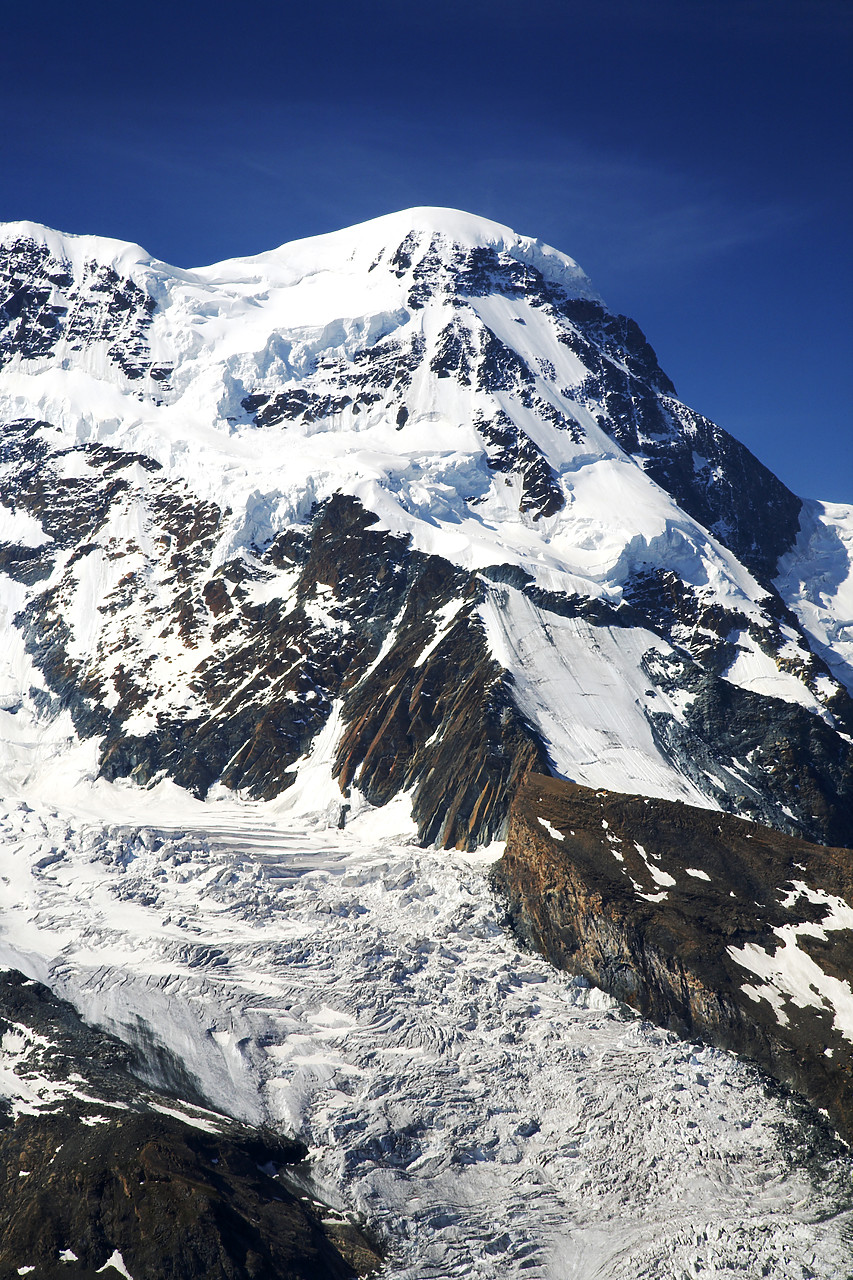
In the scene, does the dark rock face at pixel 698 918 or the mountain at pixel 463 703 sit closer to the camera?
the dark rock face at pixel 698 918

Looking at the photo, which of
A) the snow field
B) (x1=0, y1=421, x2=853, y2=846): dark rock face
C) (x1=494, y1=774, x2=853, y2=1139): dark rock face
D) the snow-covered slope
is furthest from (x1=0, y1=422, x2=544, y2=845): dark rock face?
(x1=494, y1=774, x2=853, y2=1139): dark rock face

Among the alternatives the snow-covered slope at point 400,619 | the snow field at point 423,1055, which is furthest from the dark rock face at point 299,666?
the snow field at point 423,1055

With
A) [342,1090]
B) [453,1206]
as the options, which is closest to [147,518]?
[342,1090]

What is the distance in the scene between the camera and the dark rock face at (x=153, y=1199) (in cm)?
5431

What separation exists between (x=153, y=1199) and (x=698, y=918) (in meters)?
51.7

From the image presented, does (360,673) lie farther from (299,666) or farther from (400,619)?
(400,619)

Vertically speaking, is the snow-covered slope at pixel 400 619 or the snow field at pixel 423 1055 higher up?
the snow-covered slope at pixel 400 619

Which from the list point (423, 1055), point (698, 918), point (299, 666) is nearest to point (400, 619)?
point (299, 666)

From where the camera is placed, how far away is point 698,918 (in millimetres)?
87750

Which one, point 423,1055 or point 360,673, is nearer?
point 423,1055

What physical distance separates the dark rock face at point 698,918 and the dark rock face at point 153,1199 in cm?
3288

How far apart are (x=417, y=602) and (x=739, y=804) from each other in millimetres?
56195

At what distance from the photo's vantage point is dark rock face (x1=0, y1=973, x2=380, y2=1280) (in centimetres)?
5431

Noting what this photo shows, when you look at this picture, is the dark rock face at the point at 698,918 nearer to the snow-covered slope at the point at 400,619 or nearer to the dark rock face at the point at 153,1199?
the snow-covered slope at the point at 400,619
